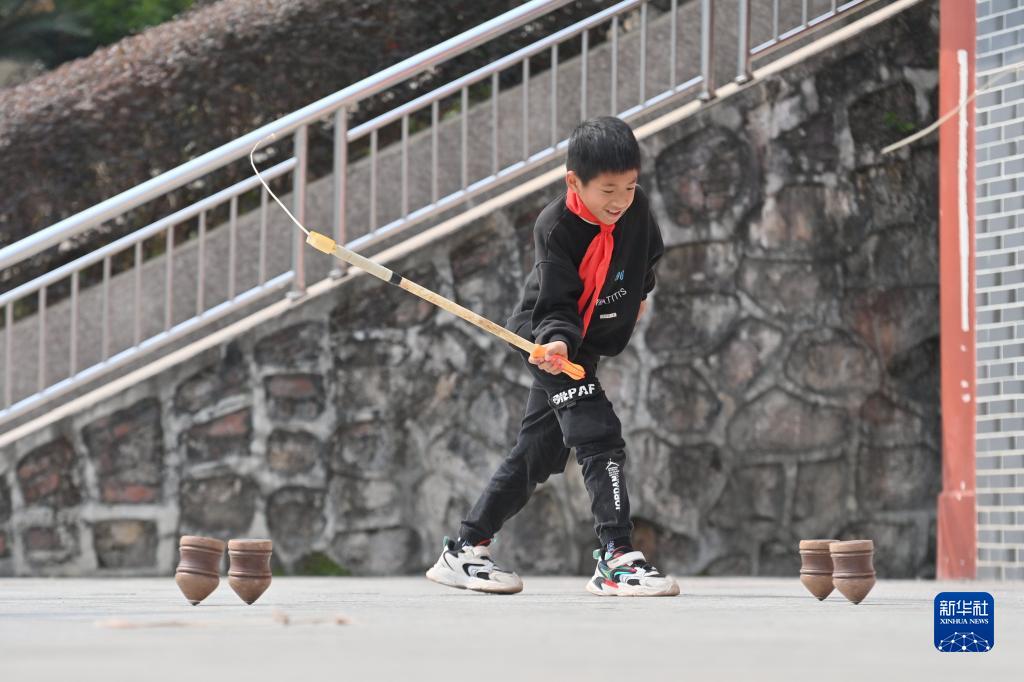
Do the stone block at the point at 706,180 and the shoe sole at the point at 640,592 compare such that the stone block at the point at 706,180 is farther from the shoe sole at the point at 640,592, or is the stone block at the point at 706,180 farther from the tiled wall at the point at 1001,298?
the shoe sole at the point at 640,592

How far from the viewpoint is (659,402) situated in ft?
23.1

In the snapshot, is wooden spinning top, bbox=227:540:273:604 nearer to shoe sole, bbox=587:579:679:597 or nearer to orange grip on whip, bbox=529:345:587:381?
orange grip on whip, bbox=529:345:587:381

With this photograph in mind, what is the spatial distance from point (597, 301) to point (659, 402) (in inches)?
83.1

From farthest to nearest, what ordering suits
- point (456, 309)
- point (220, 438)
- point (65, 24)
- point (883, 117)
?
point (65, 24), point (883, 117), point (220, 438), point (456, 309)

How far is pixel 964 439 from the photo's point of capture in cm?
659

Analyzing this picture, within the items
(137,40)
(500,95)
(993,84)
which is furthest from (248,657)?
(137,40)

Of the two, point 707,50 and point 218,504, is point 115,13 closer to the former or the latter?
point 707,50

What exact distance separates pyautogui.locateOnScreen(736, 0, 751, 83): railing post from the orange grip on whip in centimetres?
291

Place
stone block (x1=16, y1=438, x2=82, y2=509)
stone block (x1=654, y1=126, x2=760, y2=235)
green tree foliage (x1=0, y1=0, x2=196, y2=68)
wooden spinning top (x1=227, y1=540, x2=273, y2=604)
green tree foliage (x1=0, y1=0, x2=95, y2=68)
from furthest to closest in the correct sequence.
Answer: green tree foliage (x1=0, y1=0, x2=95, y2=68) → green tree foliage (x1=0, y1=0, x2=196, y2=68) → stone block (x1=654, y1=126, x2=760, y2=235) → stone block (x1=16, y1=438, x2=82, y2=509) → wooden spinning top (x1=227, y1=540, x2=273, y2=604)

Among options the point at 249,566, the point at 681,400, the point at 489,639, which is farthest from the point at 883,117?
the point at 489,639

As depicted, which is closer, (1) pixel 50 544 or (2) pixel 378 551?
(1) pixel 50 544

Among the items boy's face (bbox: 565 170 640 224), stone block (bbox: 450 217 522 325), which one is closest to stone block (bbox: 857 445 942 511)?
stone block (bbox: 450 217 522 325)

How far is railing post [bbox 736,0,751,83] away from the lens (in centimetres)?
737

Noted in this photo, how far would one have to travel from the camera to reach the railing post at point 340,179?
7004mm
